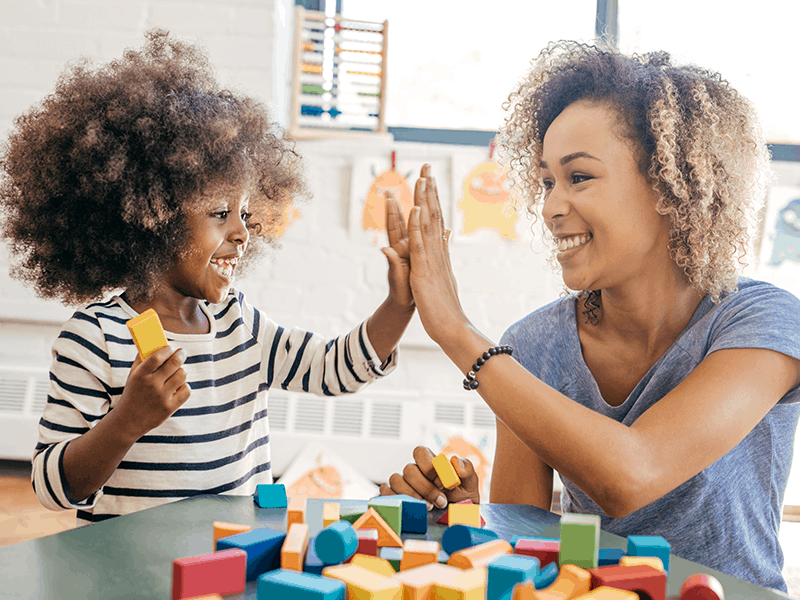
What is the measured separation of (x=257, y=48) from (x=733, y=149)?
1532 millimetres

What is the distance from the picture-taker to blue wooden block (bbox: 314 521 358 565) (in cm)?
54

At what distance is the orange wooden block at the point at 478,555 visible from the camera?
1.71 feet

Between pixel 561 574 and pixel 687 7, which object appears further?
pixel 687 7

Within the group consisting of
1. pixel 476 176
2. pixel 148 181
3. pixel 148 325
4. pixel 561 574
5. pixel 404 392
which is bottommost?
pixel 404 392

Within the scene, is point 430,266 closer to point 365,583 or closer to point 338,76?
point 365,583

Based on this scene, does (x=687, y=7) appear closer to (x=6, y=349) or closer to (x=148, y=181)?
(x=148, y=181)

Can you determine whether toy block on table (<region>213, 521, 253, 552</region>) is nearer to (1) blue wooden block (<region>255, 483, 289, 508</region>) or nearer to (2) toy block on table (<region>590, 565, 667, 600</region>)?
(1) blue wooden block (<region>255, 483, 289, 508</region>)

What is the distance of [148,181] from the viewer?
3.21 ft

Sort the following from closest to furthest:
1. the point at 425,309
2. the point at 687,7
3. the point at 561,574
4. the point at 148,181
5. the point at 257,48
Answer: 1. the point at 561,574
2. the point at 425,309
3. the point at 148,181
4. the point at 257,48
5. the point at 687,7

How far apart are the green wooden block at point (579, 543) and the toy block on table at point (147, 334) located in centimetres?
46

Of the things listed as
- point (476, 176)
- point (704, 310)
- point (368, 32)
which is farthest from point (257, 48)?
point (704, 310)

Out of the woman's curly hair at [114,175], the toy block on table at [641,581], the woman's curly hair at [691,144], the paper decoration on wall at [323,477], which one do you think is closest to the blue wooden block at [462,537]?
the toy block on table at [641,581]

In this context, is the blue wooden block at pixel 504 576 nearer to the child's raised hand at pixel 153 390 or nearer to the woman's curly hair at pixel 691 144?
the child's raised hand at pixel 153 390

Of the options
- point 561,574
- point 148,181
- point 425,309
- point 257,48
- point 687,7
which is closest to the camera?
point 561,574
